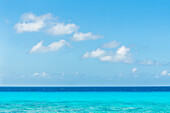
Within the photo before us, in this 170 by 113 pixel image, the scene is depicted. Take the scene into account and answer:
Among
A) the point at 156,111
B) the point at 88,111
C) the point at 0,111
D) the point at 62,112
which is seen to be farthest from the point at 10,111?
the point at 156,111

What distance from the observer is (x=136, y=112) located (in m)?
17.0

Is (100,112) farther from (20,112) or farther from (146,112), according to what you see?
(20,112)

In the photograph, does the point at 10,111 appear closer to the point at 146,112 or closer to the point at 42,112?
the point at 42,112

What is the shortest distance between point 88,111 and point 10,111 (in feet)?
15.0

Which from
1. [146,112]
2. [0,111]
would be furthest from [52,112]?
[146,112]

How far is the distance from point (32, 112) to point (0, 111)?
6.39ft

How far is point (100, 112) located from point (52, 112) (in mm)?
2758

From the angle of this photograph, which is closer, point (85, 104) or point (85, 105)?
point (85, 105)

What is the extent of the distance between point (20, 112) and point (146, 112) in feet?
23.9

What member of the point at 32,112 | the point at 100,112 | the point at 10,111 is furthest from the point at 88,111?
the point at 10,111

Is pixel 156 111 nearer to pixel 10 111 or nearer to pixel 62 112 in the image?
pixel 62 112

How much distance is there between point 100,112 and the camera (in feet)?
56.1

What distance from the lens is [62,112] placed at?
1706 centimetres

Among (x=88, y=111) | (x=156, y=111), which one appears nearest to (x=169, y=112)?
(x=156, y=111)
